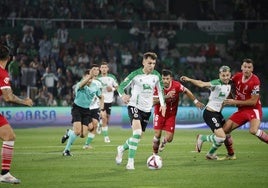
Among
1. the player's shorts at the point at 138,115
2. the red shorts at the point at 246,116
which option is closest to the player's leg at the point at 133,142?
the player's shorts at the point at 138,115

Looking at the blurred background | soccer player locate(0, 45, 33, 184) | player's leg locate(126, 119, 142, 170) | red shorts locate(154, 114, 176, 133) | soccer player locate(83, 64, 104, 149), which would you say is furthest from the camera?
the blurred background

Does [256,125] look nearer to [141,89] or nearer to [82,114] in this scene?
[141,89]

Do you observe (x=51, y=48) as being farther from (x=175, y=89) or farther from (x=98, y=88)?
(x=175, y=89)

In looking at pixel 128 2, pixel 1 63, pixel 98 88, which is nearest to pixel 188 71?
pixel 128 2

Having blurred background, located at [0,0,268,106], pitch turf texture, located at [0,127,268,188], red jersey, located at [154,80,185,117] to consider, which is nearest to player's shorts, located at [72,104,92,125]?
pitch turf texture, located at [0,127,268,188]

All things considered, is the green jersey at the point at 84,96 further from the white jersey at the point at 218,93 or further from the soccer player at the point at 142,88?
the soccer player at the point at 142,88

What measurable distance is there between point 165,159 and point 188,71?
18.6 metres

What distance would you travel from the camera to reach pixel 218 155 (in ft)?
61.5

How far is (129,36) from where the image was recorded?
3744 cm

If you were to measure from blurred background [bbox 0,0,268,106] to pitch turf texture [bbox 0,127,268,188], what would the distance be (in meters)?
11.9

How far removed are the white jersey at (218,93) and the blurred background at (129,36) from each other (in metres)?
15.9

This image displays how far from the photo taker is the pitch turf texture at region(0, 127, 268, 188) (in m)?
12.6

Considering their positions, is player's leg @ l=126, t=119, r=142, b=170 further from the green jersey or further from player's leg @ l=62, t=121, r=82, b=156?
the green jersey

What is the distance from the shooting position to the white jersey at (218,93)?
1727 cm
